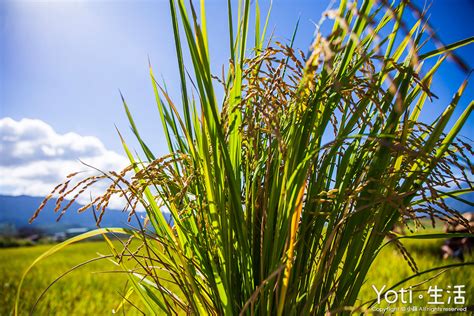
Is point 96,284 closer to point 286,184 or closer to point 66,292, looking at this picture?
point 66,292

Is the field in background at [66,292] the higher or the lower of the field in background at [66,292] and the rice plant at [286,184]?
the lower

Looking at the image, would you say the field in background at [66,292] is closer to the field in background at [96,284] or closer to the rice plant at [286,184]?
the field in background at [96,284]

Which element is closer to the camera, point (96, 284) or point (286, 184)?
point (286, 184)

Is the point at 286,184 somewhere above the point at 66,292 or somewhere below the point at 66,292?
above

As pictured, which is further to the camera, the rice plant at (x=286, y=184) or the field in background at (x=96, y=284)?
the field in background at (x=96, y=284)

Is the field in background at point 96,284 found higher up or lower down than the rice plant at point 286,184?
lower down

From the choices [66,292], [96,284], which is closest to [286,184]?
[66,292]

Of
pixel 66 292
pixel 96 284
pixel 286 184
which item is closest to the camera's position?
pixel 286 184

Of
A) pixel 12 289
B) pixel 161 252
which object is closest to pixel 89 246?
pixel 12 289

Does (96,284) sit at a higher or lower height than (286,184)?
lower

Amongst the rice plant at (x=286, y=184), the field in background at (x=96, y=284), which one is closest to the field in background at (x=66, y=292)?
the field in background at (x=96, y=284)

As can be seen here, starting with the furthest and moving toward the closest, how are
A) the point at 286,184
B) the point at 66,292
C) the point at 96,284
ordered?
the point at 96,284
the point at 66,292
the point at 286,184

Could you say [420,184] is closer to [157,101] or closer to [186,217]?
[186,217]

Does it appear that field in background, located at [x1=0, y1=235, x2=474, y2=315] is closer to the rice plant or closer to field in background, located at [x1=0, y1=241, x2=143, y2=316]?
field in background, located at [x1=0, y1=241, x2=143, y2=316]
